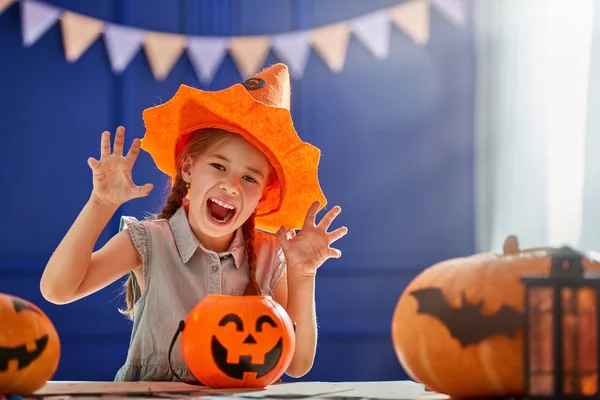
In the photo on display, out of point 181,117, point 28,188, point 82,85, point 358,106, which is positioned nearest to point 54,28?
point 82,85

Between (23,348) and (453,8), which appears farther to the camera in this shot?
(453,8)

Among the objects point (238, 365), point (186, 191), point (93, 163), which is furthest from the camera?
point (186, 191)

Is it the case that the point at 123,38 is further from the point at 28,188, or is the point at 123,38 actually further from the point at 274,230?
the point at 274,230

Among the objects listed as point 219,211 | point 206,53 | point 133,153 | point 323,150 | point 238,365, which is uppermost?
point 206,53

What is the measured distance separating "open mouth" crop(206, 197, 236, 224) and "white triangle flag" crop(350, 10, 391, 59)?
69.2 inches

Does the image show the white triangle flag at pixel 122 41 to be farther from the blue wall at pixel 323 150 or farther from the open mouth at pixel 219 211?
the open mouth at pixel 219 211

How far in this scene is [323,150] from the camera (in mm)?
3340

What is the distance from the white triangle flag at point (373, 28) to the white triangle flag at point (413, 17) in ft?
0.13

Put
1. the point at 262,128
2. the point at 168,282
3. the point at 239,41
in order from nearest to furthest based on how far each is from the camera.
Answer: the point at 262,128 < the point at 168,282 < the point at 239,41

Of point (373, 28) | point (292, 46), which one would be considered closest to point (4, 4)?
point (292, 46)

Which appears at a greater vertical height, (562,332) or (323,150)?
(323,150)

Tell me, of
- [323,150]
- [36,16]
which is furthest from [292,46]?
[36,16]

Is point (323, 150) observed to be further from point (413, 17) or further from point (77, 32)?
point (77, 32)

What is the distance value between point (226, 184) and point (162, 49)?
5.82ft
